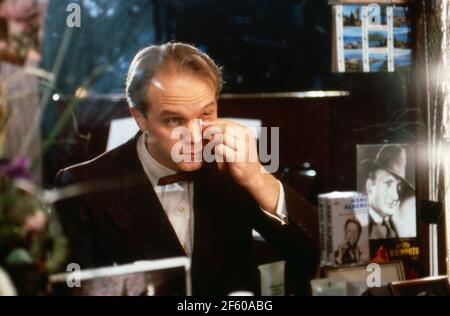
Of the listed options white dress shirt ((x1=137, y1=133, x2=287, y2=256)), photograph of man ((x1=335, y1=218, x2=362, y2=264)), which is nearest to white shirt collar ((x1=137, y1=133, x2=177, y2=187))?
white dress shirt ((x1=137, y1=133, x2=287, y2=256))

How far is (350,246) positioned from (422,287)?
43 cm

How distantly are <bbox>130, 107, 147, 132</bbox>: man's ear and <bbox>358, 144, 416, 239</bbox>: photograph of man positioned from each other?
129 centimetres

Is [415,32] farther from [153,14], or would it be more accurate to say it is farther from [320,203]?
[153,14]

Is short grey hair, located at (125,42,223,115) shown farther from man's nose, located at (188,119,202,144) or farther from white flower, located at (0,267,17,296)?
white flower, located at (0,267,17,296)

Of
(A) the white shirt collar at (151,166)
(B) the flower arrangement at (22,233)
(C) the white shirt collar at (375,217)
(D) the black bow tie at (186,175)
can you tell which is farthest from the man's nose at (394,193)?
(B) the flower arrangement at (22,233)

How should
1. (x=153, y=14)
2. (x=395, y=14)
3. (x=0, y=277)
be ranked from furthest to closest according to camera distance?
(x=395, y=14) → (x=153, y=14) → (x=0, y=277)

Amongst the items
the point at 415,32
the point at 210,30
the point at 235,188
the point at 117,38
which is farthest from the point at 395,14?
the point at 117,38

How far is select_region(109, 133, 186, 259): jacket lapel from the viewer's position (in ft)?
10.3

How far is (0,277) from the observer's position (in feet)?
8.30

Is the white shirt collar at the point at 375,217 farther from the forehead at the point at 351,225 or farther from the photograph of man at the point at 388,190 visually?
the forehead at the point at 351,225

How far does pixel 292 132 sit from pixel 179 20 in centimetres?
90

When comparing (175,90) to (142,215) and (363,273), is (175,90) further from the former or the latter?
(363,273)

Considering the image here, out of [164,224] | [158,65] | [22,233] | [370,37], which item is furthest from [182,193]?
[370,37]

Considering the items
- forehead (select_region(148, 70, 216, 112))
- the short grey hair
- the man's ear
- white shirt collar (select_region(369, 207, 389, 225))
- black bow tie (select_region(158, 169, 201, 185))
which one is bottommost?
white shirt collar (select_region(369, 207, 389, 225))
